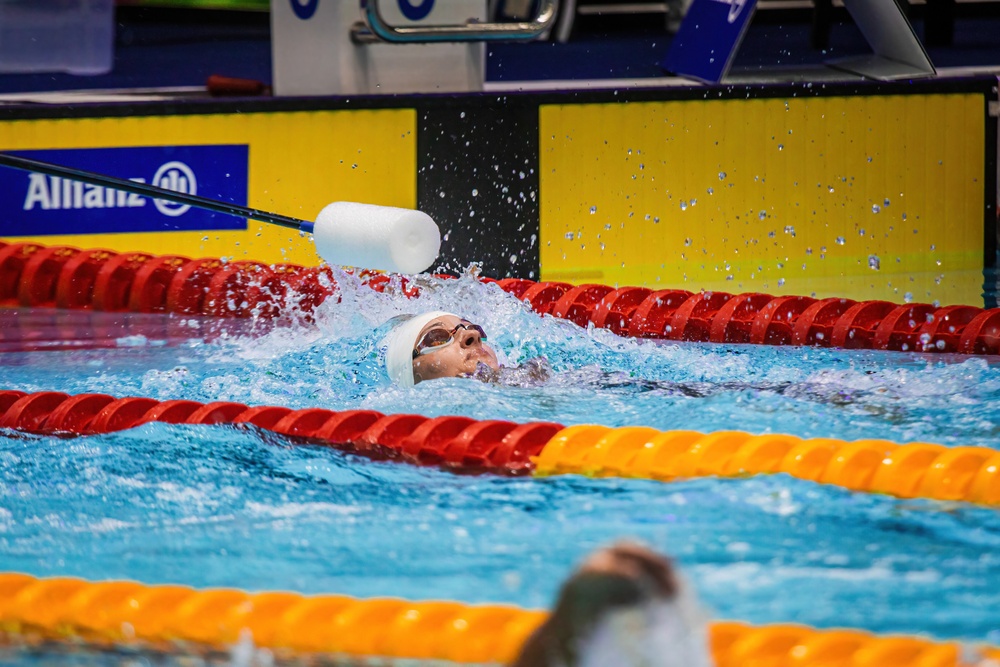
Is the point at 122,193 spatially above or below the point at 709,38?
below

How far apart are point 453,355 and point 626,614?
8.68 feet

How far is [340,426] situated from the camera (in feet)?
10.4

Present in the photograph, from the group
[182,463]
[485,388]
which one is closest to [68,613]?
[182,463]

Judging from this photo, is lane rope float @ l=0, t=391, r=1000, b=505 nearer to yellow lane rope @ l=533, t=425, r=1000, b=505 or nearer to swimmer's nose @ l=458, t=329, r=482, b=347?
yellow lane rope @ l=533, t=425, r=1000, b=505

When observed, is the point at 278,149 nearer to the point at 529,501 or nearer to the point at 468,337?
the point at 468,337

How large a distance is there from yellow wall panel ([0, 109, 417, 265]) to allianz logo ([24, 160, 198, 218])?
116 millimetres

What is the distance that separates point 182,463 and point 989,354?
8.42 feet

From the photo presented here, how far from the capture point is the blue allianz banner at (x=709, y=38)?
6.24 m

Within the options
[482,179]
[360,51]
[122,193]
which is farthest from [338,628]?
[360,51]

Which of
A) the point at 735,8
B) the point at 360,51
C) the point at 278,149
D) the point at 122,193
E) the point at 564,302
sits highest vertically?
the point at 735,8

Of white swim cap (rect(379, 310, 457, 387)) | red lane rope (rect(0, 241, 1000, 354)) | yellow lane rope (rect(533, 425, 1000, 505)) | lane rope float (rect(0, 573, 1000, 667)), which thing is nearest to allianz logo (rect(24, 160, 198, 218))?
red lane rope (rect(0, 241, 1000, 354))

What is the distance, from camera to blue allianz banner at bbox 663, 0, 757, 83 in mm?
6242

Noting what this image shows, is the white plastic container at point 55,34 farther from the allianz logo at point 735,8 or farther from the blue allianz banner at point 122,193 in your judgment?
the allianz logo at point 735,8

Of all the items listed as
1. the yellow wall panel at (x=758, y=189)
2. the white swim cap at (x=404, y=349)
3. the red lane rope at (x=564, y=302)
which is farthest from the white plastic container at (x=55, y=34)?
the white swim cap at (x=404, y=349)
